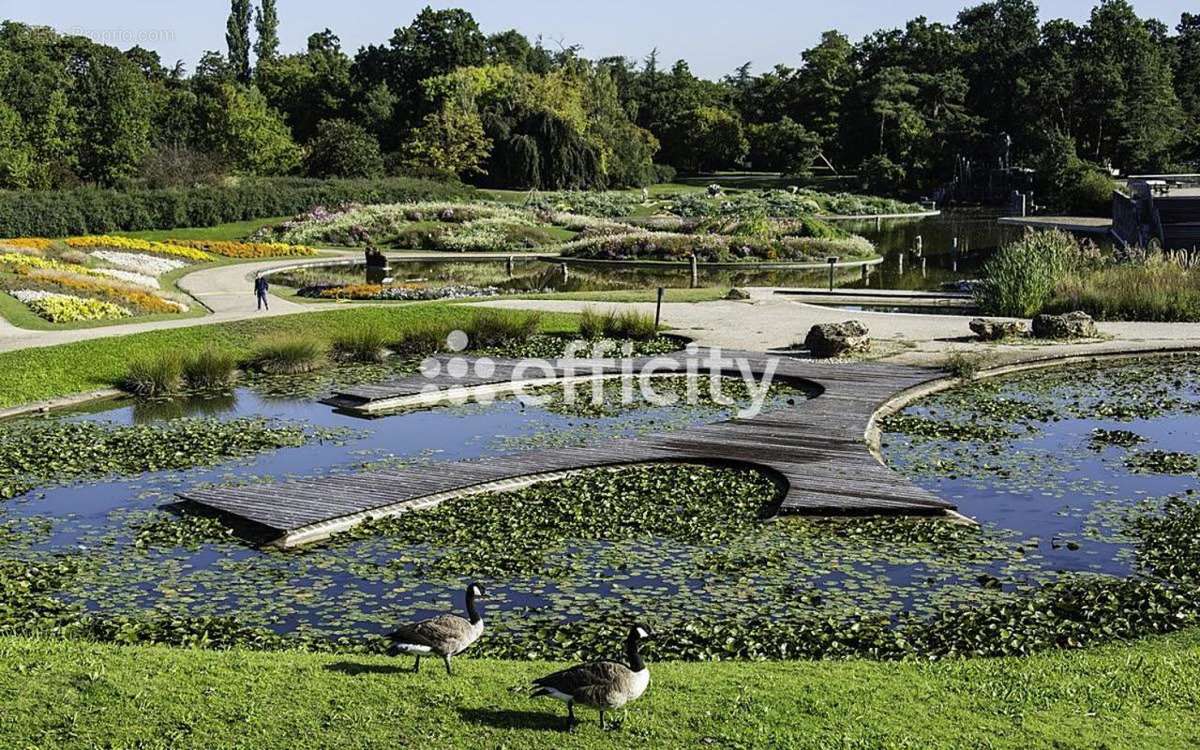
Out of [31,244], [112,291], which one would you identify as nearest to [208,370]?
[112,291]

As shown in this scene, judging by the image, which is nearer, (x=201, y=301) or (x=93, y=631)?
(x=93, y=631)

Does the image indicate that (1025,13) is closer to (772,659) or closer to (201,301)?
(201,301)

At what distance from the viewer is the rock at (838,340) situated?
2588 cm

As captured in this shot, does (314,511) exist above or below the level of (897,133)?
below

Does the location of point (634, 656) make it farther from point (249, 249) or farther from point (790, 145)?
point (790, 145)

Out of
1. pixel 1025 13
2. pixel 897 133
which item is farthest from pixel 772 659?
pixel 1025 13

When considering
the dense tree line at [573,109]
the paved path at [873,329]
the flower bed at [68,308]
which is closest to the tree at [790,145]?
the dense tree line at [573,109]

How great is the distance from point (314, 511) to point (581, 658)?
5252mm

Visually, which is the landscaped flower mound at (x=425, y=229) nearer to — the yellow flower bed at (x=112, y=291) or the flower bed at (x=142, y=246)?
the flower bed at (x=142, y=246)

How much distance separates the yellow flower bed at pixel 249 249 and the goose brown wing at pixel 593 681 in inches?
1739

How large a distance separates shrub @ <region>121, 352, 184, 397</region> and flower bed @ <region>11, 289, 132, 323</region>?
284 inches

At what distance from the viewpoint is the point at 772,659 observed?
10.8 meters

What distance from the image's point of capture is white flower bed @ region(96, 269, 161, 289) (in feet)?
122

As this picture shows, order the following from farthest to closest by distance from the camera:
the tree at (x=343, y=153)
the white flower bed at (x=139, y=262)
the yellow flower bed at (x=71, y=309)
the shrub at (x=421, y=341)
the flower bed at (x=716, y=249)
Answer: the tree at (x=343, y=153)
the flower bed at (x=716, y=249)
the white flower bed at (x=139, y=262)
the yellow flower bed at (x=71, y=309)
the shrub at (x=421, y=341)
